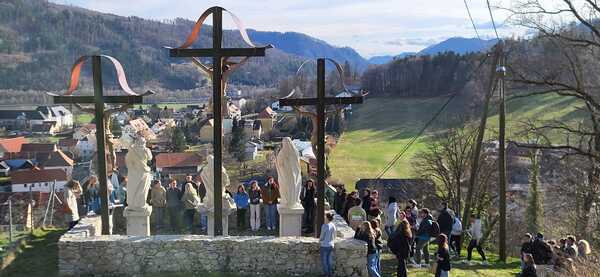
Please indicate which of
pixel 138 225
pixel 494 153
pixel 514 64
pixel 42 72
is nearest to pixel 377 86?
pixel 494 153

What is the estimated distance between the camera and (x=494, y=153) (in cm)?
2961

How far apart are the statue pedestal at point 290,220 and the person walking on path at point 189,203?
2.43 m

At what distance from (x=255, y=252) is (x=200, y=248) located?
1018 mm

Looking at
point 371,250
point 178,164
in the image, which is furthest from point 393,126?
point 371,250

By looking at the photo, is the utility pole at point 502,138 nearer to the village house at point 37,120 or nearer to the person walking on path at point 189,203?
the person walking on path at point 189,203

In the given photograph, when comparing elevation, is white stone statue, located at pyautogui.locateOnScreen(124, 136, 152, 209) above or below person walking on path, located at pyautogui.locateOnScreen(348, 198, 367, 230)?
above

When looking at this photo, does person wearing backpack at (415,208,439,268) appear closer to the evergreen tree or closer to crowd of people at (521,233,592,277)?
crowd of people at (521,233,592,277)

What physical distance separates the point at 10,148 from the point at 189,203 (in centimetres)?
7876

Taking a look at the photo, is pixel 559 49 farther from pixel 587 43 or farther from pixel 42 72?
pixel 42 72

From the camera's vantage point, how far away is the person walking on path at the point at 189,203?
13.8 metres

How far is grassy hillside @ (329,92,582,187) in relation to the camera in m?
54.6

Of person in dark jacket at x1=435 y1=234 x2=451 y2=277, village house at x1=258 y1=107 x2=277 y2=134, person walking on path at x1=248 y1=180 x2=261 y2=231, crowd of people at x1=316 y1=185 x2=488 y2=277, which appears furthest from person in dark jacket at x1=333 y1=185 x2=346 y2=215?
village house at x1=258 y1=107 x2=277 y2=134

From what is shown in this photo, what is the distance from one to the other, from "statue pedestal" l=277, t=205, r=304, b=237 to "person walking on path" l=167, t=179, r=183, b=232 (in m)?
2.87

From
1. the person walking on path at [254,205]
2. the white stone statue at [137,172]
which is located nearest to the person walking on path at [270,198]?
the person walking on path at [254,205]
